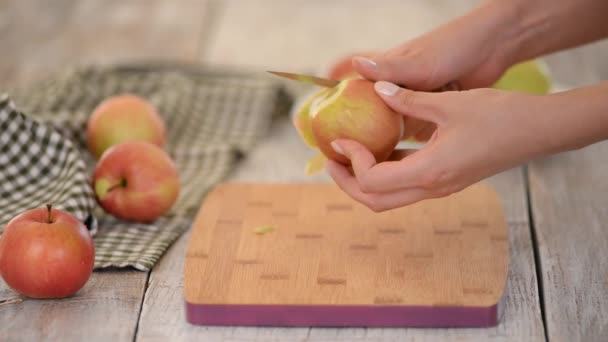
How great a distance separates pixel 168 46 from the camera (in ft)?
7.53

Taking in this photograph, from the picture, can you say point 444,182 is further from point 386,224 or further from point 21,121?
point 21,121

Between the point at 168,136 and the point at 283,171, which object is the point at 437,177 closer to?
the point at 283,171

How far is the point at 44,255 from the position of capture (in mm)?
1189

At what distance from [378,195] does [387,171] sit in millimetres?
54

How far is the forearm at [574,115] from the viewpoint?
1.13m

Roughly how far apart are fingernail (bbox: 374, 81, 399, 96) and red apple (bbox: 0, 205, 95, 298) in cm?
44

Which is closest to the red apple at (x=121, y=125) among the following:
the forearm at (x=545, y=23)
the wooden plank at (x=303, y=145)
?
the wooden plank at (x=303, y=145)

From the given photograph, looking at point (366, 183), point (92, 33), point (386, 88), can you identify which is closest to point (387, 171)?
point (366, 183)

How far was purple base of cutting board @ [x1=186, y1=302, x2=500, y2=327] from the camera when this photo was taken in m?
1.16

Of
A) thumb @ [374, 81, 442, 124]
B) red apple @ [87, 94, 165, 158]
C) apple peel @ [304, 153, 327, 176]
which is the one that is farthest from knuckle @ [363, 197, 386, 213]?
red apple @ [87, 94, 165, 158]

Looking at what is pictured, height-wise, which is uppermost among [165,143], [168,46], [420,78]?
[420,78]

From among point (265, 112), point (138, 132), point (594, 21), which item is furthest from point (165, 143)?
point (594, 21)

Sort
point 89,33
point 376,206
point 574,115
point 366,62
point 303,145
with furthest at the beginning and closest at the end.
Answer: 1. point 89,33
2. point 303,145
3. point 366,62
4. point 376,206
5. point 574,115

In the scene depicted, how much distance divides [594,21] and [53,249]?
0.91 m
